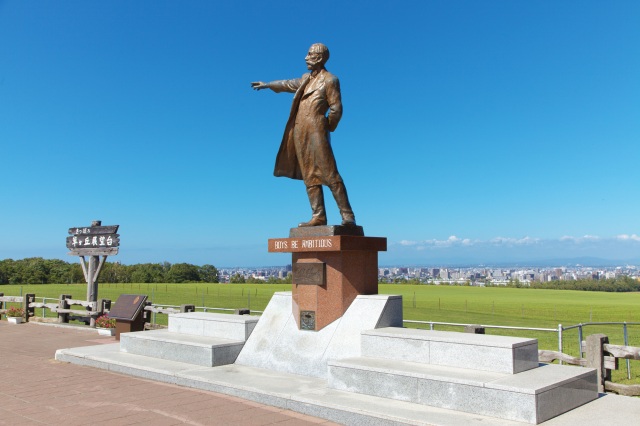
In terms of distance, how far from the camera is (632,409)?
5723 mm

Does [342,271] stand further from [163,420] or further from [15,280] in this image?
[15,280]

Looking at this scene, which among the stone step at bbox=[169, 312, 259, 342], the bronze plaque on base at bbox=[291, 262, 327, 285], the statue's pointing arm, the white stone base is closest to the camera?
the white stone base

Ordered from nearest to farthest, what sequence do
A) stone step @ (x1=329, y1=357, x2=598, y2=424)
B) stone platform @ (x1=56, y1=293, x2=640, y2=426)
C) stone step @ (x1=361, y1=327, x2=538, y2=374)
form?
stone step @ (x1=329, y1=357, x2=598, y2=424) → stone platform @ (x1=56, y1=293, x2=640, y2=426) → stone step @ (x1=361, y1=327, x2=538, y2=374)

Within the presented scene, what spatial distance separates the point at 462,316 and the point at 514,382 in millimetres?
23277

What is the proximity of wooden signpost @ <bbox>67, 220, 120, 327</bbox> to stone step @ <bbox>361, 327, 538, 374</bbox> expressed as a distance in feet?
40.8

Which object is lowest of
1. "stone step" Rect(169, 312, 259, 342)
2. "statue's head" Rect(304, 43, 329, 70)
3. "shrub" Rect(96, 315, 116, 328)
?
"shrub" Rect(96, 315, 116, 328)

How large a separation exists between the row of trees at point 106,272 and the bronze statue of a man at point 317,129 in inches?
1810

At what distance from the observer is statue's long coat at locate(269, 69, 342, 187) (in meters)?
8.85

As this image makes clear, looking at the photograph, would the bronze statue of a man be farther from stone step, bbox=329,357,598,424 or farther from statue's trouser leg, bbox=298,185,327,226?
stone step, bbox=329,357,598,424

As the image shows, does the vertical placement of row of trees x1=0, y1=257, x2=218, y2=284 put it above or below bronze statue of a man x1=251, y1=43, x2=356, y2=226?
below

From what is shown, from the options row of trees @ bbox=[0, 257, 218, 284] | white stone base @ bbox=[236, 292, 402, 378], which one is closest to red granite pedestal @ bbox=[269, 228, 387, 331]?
white stone base @ bbox=[236, 292, 402, 378]

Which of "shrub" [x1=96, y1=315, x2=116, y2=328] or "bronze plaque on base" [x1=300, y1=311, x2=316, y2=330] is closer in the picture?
"bronze plaque on base" [x1=300, y1=311, x2=316, y2=330]

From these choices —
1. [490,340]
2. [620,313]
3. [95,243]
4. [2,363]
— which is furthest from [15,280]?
[490,340]

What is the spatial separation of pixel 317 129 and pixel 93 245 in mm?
11927
